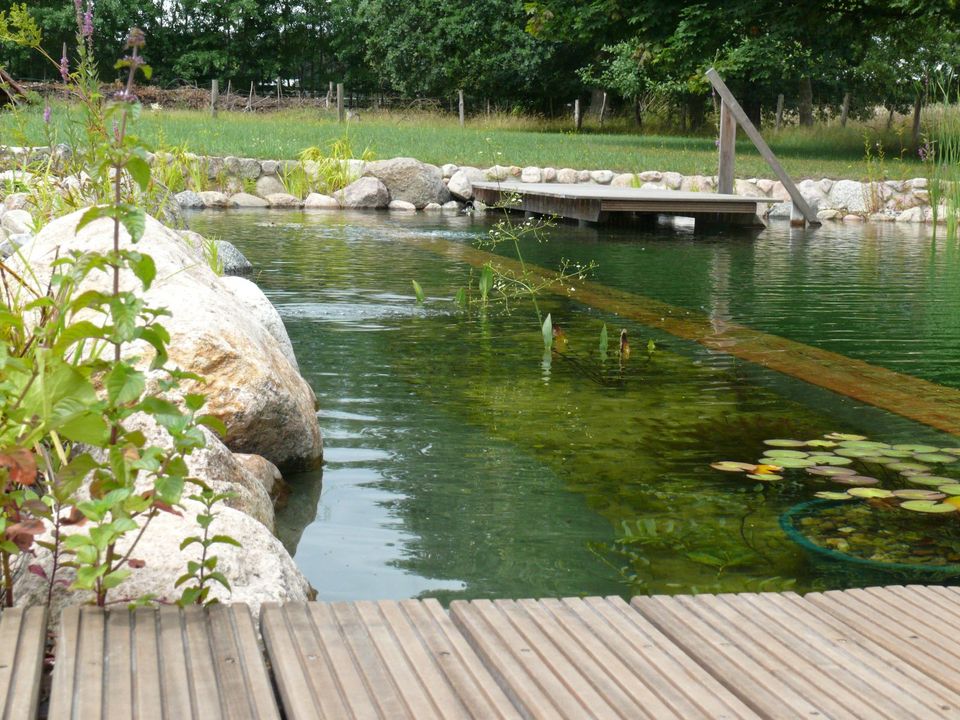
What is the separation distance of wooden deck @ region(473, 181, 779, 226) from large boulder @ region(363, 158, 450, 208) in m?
2.40

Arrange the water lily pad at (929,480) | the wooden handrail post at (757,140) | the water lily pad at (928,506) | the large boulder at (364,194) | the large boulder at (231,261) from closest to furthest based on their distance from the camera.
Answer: the water lily pad at (928,506), the water lily pad at (929,480), the large boulder at (231,261), the wooden handrail post at (757,140), the large boulder at (364,194)

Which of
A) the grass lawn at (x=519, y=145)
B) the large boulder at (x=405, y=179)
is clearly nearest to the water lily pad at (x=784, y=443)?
the grass lawn at (x=519, y=145)

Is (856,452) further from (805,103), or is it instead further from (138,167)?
(805,103)

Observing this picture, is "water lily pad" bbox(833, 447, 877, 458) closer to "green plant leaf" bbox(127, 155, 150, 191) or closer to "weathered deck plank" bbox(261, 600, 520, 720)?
"weathered deck plank" bbox(261, 600, 520, 720)

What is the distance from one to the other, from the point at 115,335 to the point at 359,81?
3997 centimetres

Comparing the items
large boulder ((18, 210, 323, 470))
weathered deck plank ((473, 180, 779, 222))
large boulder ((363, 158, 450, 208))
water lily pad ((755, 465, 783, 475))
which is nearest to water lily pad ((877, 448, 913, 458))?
water lily pad ((755, 465, 783, 475))

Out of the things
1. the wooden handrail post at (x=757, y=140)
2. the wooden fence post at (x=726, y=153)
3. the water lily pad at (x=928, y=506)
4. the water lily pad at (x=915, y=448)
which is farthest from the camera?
the wooden fence post at (x=726, y=153)

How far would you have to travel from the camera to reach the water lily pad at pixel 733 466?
163 inches

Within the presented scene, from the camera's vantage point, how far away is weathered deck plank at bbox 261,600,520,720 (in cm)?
182

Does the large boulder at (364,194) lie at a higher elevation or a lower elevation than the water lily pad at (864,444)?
higher

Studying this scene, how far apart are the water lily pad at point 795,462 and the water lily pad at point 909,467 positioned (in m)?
0.29

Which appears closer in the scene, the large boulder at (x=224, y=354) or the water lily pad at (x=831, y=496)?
the large boulder at (x=224, y=354)

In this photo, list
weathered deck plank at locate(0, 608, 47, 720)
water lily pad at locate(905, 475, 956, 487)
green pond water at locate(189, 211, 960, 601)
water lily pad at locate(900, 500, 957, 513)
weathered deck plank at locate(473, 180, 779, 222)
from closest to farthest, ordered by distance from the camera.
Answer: weathered deck plank at locate(0, 608, 47, 720) → green pond water at locate(189, 211, 960, 601) → water lily pad at locate(900, 500, 957, 513) → water lily pad at locate(905, 475, 956, 487) → weathered deck plank at locate(473, 180, 779, 222)

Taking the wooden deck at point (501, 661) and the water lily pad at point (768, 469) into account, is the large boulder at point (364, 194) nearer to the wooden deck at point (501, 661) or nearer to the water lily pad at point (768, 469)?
the water lily pad at point (768, 469)
